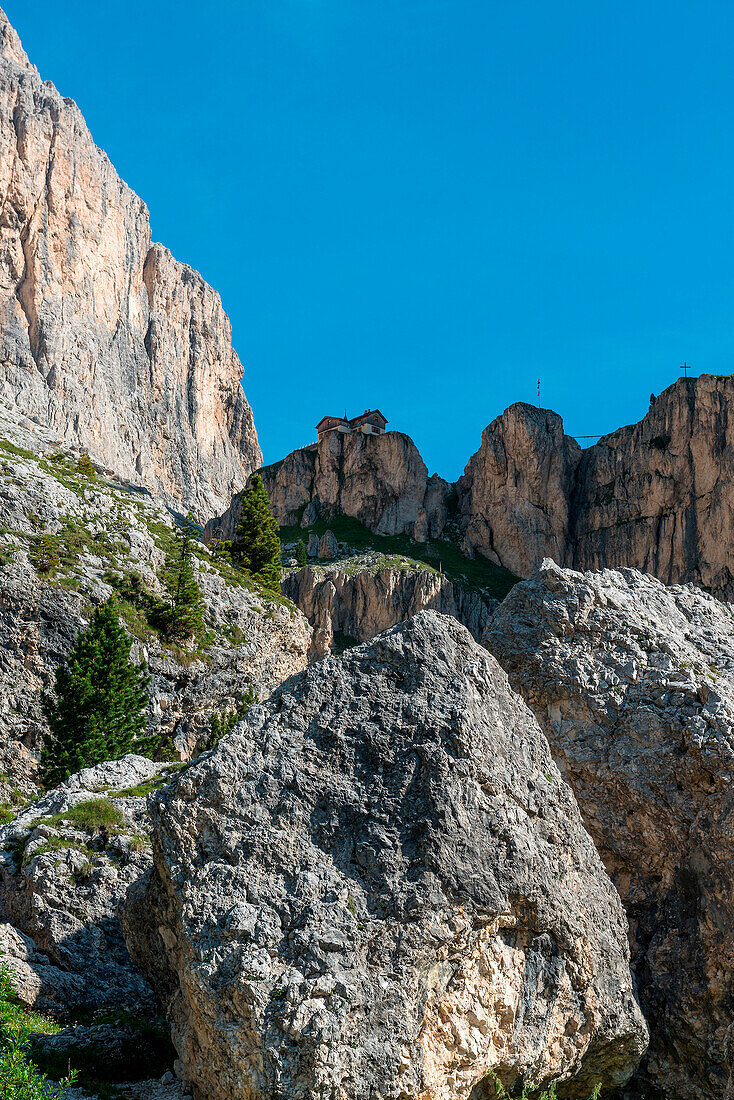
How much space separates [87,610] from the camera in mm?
52062

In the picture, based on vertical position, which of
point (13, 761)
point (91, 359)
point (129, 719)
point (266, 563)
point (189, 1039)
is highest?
point (91, 359)

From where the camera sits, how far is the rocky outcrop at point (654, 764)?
1667 centimetres

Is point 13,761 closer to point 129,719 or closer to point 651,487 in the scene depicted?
point 129,719

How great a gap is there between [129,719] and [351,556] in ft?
365

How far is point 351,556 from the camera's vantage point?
154 metres

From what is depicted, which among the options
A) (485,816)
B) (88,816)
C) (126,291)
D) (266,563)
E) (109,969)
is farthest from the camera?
(126,291)

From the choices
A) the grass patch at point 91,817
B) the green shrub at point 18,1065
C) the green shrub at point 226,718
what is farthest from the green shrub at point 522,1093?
the green shrub at point 226,718

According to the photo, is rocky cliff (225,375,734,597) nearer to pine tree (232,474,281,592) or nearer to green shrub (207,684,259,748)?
pine tree (232,474,281,592)

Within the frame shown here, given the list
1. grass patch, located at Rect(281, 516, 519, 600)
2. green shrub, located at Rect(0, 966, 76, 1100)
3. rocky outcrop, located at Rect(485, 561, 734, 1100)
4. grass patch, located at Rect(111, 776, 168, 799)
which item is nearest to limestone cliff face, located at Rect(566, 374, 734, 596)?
grass patch, located at Rect(281, 516, 519, 600)

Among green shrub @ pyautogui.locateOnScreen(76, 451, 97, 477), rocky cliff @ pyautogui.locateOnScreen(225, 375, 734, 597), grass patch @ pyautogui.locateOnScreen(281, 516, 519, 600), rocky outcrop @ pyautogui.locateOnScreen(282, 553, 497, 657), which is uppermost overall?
rocky cliff @ pyautogui.locateOnScreen(225, 375, 734, 597)

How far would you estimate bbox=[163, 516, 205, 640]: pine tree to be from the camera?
184 ft

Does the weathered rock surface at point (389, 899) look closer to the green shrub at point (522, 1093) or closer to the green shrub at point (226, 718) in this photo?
the green shrub at point (522, 1093)

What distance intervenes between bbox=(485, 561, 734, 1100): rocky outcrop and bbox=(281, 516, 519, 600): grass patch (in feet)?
408

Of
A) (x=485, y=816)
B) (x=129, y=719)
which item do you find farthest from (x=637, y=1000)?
(x=129, y=719)
